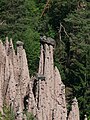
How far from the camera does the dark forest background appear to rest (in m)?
45.5

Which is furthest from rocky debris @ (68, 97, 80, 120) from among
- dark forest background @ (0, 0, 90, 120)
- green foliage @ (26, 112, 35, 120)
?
dark forest background @ (0, 0, 90, 120)

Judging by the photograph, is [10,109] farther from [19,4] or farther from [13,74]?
[19,4]

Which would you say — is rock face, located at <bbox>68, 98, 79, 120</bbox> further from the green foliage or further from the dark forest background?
the dark forest background

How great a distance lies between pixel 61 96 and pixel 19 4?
26246mm

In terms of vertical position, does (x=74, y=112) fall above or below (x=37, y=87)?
below

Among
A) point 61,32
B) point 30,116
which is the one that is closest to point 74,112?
point 30,116

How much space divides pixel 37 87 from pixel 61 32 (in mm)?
27527

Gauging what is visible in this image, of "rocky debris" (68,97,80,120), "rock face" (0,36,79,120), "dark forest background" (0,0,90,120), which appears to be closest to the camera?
"rock face" (0,36,79,120)

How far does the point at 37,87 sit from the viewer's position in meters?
27.4

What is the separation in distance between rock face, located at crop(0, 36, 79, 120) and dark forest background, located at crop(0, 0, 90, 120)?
11872mm

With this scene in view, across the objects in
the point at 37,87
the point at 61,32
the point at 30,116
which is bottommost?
the point at 61,32

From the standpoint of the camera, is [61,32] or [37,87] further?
[61,32]

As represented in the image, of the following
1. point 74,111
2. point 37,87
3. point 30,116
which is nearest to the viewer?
point 30,116

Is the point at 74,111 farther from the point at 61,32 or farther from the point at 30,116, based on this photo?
the point at 61,32
